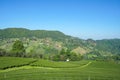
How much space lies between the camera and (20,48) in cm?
14150

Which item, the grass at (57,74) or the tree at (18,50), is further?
the tree at (18,50)

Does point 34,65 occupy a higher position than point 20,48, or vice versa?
point 20,48

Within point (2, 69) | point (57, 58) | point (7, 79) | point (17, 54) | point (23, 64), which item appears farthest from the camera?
point (57, 58)

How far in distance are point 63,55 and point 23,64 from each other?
84.4m

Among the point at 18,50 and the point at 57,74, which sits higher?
the point at 18,50

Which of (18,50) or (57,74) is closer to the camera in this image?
(57,74)

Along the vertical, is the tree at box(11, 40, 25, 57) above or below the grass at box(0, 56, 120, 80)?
above

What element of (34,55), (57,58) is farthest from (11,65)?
(57,58)

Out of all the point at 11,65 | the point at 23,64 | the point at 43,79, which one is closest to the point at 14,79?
the point at 43,79

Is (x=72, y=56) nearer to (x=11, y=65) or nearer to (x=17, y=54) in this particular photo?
(x=17, y=54)

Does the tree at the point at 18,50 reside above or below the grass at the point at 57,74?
above

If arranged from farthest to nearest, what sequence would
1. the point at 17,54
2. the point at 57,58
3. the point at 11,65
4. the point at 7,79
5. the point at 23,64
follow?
the point at 57,58, the point at 17,54, the point at 23,64, the point at 11,65, the point at 7,79

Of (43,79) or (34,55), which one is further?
(34,55)

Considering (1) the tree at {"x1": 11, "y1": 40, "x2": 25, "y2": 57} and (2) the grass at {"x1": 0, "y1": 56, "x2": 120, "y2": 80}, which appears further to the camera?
(1) the tree at {"x1": 11, "y1": 40, "x2": 25, "y2": 57}
